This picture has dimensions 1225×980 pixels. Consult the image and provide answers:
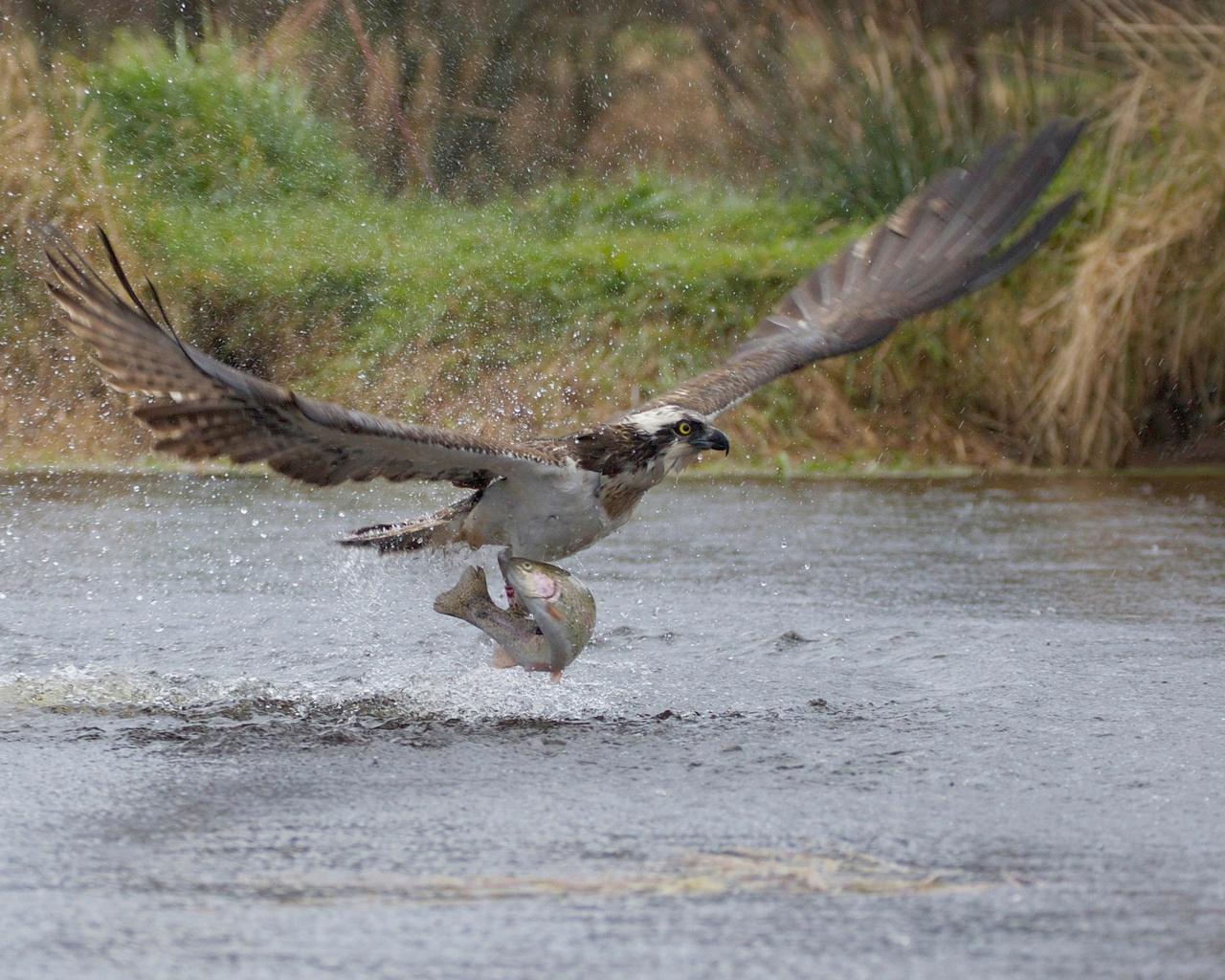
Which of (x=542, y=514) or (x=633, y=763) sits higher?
(x=542, y=514)

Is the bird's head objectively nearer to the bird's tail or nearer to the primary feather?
the primary feather

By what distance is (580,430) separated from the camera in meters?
6.27

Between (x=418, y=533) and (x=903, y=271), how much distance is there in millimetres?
2321

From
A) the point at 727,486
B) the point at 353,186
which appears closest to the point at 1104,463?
the point at 727,486

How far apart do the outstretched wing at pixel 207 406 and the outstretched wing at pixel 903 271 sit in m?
1.57

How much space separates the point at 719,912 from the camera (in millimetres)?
3320

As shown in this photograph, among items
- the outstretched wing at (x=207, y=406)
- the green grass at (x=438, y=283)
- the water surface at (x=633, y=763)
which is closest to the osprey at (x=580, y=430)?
the outstretched wing at (x=207, y=406)

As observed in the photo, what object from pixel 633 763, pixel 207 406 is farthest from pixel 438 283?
pixel 633 763

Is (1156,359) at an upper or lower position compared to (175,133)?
lower

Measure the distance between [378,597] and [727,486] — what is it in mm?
3821

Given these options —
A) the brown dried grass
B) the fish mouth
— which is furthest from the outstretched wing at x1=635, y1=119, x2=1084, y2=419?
the brown dried grass

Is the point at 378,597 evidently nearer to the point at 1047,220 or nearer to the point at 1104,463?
the point at 1047,220

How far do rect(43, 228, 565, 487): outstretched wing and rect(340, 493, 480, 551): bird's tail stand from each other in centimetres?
79

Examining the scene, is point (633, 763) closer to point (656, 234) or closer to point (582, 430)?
point (582, 430)
